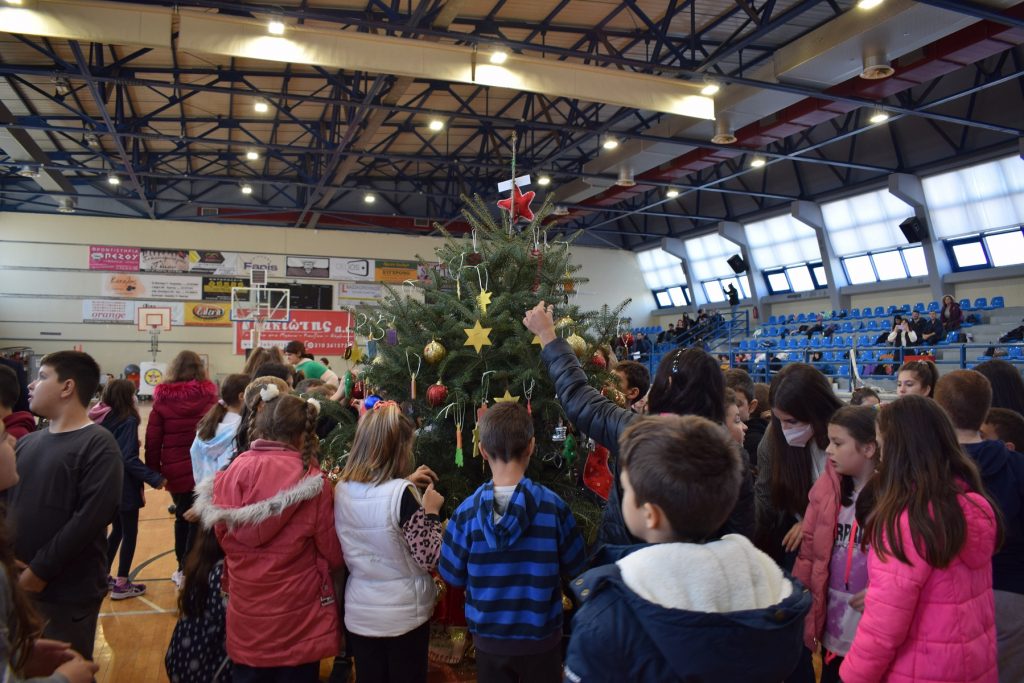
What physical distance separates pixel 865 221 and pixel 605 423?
1723 centimetres

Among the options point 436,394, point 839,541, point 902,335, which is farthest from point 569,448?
point 902,335

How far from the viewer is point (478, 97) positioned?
13.2 metres

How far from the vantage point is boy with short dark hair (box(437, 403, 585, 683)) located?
199 cm

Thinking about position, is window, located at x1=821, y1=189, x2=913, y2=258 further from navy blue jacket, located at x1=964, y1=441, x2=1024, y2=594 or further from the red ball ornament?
the red ball ornament

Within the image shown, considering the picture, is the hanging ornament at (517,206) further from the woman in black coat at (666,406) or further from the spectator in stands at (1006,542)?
the spectator in stands at (1006,542)

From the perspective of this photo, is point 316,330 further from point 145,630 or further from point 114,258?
point 145,630

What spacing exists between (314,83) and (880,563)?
1241 cm

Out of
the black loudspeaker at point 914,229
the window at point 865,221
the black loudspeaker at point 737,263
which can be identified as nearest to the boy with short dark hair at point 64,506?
the black loudspeaker at point 914,229

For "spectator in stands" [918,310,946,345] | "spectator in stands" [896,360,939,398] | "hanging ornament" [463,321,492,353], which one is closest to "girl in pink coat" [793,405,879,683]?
"hanging ornament" [463,321,492,353]

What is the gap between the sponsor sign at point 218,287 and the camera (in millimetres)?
18688

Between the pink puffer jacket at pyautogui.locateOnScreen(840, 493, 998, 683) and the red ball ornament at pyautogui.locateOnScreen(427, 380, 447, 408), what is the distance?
1669 mm

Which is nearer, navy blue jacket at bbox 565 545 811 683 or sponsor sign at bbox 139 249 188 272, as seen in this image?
navy blue jacket at bbox 565 545 811 683

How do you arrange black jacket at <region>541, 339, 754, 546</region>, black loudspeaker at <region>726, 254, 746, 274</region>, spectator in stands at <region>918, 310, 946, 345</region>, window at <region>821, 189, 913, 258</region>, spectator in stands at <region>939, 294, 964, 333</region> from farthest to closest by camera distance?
black loudspeaker at <region>726, 254, 746, 274</region>, window at <region>821, 189, 913, 258</region>, spectator in stands at <region>939, 294, 964, 333</region>, spectator in stands at <region>918, 310, 946, 345</region>, black jacket at <region>541, 339, 754, 546</region>

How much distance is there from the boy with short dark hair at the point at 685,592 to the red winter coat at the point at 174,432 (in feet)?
12.2
